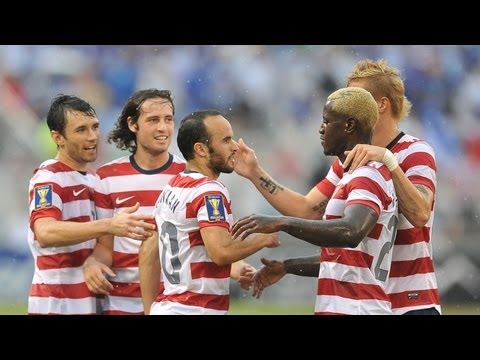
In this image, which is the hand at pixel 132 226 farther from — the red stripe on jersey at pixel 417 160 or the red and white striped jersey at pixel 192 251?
the red stripe on jersey at pixel 417 160

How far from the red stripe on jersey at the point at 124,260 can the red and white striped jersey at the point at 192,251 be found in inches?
33.5

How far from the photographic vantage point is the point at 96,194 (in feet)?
18.3

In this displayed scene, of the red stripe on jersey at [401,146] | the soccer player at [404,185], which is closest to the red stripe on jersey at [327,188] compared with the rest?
the soccer player at [404,185]

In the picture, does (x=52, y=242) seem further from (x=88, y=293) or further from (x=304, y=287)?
(x=304, y=287)

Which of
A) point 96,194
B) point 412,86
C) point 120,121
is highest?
point 412,86

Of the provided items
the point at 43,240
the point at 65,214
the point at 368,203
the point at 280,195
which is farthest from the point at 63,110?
the point at 368,203

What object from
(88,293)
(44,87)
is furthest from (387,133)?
(44,87)

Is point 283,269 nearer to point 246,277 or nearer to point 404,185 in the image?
point 246,277

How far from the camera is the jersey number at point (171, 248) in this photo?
4.69 meters

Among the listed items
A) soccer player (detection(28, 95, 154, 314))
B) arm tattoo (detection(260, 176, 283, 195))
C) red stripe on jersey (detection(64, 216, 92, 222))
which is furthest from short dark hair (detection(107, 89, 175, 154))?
arm tattoo (detection(260, 176, 283, 195))

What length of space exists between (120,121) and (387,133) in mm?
1585

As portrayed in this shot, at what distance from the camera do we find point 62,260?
17.9 ft

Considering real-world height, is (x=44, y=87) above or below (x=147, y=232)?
above

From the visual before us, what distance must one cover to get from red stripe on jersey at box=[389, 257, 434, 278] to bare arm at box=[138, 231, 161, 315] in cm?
124
